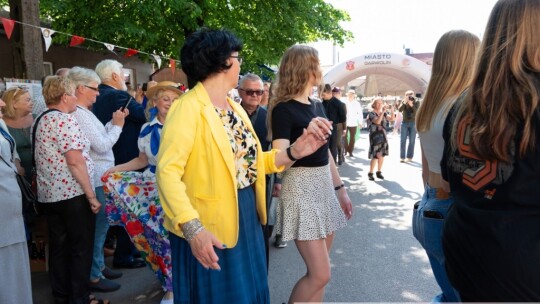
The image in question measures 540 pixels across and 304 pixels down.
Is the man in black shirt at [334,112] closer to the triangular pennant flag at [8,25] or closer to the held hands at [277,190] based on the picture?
the triangular pennant flag at [8,25]

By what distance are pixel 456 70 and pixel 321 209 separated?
1.10m

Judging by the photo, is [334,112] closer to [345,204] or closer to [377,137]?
[377,137]

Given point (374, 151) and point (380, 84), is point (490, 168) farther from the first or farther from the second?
point (380, 84)

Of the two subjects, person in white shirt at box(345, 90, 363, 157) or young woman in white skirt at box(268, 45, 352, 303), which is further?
person in white shirt at box(345, 90, 363, 157)

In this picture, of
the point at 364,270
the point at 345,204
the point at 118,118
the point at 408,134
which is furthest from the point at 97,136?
the point at 408,134

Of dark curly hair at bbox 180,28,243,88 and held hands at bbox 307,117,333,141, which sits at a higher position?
dark curly hair at bbox 180,28,243,88

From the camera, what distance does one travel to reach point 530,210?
1188 millimetres

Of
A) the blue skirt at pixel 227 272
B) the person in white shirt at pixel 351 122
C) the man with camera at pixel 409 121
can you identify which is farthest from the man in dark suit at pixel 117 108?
the person in white shirt at pixel 351 122

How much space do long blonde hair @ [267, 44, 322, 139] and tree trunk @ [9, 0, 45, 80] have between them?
12.3ft

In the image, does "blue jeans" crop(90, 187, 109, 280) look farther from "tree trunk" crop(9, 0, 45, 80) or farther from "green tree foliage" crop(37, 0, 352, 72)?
"green tree foliage" crop(37, 0, 352, 72)

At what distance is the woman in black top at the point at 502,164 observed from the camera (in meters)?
1.19

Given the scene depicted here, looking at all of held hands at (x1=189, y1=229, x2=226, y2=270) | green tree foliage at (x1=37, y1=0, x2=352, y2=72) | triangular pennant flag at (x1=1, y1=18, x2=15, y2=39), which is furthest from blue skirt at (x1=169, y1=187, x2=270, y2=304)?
green tree foliage at (x1=37, y1=0, x2=352, y2=72)

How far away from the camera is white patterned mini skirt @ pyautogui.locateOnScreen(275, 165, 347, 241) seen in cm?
249

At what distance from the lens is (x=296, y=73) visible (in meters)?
2.59
